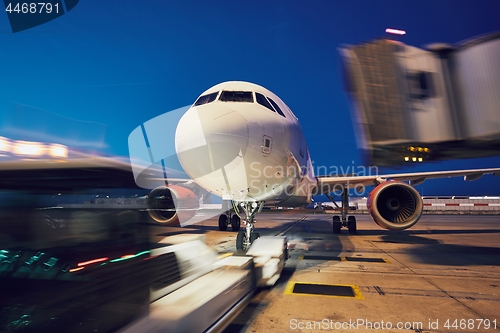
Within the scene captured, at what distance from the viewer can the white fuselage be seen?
5324mm

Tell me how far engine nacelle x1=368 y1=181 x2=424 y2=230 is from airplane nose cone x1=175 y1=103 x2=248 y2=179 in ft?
19.2

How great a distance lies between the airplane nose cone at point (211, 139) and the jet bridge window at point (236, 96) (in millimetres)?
645

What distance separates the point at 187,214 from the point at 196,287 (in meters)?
10.0

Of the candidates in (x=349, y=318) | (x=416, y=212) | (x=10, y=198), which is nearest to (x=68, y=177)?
(x=10, y=198)

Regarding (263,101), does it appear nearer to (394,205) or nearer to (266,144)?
(266,144)

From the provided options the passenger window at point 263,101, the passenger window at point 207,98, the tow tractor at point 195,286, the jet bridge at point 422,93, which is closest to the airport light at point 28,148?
the tow tractor at point 195,286

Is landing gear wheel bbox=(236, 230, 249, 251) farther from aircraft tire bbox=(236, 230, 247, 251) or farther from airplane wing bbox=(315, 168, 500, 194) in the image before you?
airplane wing bbox=(315, 168, 500, 194)

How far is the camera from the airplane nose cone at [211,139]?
5250 millimetres

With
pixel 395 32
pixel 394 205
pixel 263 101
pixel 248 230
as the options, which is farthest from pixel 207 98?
pixel 394 205

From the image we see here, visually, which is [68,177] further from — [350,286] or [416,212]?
[416,212]

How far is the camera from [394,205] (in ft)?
31.6

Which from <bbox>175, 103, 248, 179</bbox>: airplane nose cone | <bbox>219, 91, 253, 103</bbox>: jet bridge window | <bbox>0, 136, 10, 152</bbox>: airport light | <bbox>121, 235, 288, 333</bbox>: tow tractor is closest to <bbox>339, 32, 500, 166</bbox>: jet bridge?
<bbox>175, 103, 248, 179</bbox>: airplane nose cone

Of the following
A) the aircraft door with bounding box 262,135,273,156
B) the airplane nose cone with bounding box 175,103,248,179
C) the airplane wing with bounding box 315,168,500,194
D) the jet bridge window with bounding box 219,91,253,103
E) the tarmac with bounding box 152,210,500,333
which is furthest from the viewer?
the airplane wing with bounding box 315,168,500,194

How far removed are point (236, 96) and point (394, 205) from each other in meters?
6.40
